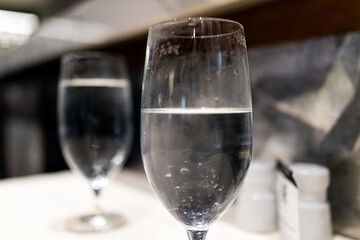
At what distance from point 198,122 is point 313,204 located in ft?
0.79

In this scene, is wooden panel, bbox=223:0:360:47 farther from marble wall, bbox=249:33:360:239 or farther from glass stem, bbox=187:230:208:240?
glass stem, bbox=187:230:208:240

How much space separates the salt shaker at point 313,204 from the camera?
0.43 meters

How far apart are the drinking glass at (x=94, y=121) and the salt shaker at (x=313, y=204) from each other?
0.27 meters

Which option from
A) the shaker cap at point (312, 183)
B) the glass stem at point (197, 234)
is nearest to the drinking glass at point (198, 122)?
the glass stem at point (197, 234)

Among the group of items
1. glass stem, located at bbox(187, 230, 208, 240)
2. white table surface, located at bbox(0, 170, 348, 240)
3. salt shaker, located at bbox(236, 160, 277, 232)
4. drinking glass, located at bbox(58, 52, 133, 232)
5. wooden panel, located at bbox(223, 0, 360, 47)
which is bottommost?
white table surface, located at bbox(0, 170, 348, 240)

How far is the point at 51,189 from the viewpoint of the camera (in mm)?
757

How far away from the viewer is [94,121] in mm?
492

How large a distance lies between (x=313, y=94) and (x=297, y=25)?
11 centimetres

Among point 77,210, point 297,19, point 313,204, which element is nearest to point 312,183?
point 313,204

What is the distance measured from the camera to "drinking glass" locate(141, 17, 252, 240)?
0.28 meters

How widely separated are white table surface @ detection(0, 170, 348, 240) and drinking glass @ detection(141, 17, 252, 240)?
21 centimetres

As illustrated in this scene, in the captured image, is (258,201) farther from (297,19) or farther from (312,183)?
(297,19)

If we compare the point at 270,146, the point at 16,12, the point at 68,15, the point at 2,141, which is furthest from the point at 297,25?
the point at 2,141

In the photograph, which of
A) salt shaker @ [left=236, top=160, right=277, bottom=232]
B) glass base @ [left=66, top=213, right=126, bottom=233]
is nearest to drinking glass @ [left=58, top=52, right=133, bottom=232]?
glass base @ [left=66, top=213, right=126, bottom=233]
